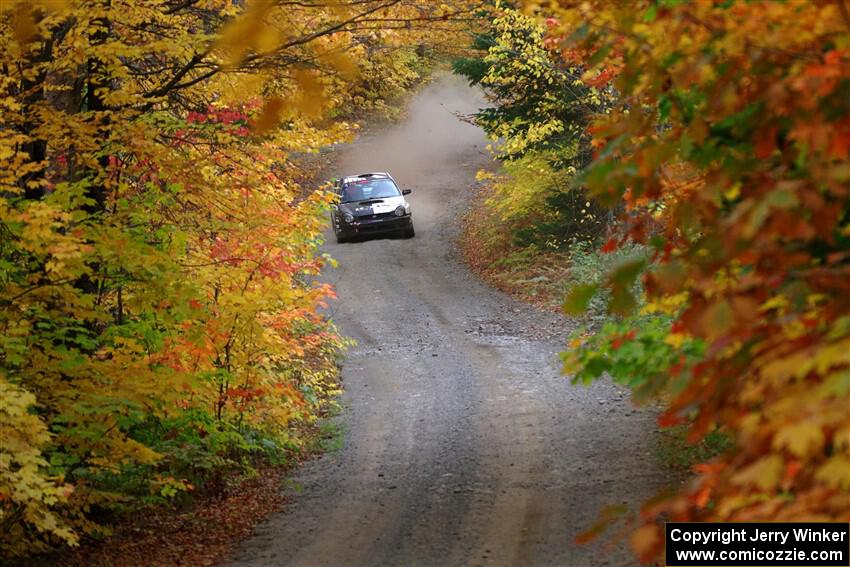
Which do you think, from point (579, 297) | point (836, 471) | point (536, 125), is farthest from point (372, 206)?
point (836, 471)

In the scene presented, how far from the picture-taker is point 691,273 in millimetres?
3934

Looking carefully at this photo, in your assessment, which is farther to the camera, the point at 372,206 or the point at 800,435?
the point at 372,206

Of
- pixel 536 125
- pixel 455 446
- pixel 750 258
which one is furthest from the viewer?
pixel 536 125

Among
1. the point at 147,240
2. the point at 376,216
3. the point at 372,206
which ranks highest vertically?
the point at 147,240

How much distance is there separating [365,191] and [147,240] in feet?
59.3

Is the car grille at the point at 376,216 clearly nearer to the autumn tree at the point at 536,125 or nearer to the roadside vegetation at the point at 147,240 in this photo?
the autumn tree at the point at 536,125

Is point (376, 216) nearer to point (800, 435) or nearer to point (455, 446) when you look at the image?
point (455, 446)

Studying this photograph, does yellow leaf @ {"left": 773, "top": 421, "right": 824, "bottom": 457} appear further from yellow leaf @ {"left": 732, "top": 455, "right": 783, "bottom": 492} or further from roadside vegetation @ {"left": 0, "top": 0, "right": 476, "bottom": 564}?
roadside vegetation @ {"left": 0, "top": 0, "right": 476, "bottom": 564}

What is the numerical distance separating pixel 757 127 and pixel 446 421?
10764mm

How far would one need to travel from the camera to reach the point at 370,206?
27.6m

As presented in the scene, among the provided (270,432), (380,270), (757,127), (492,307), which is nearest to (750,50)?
(757,127)

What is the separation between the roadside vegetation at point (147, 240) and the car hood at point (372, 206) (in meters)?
14.7

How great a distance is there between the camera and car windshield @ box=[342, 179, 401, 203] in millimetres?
27609

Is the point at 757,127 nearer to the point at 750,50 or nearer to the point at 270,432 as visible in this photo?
the point at 750,50
